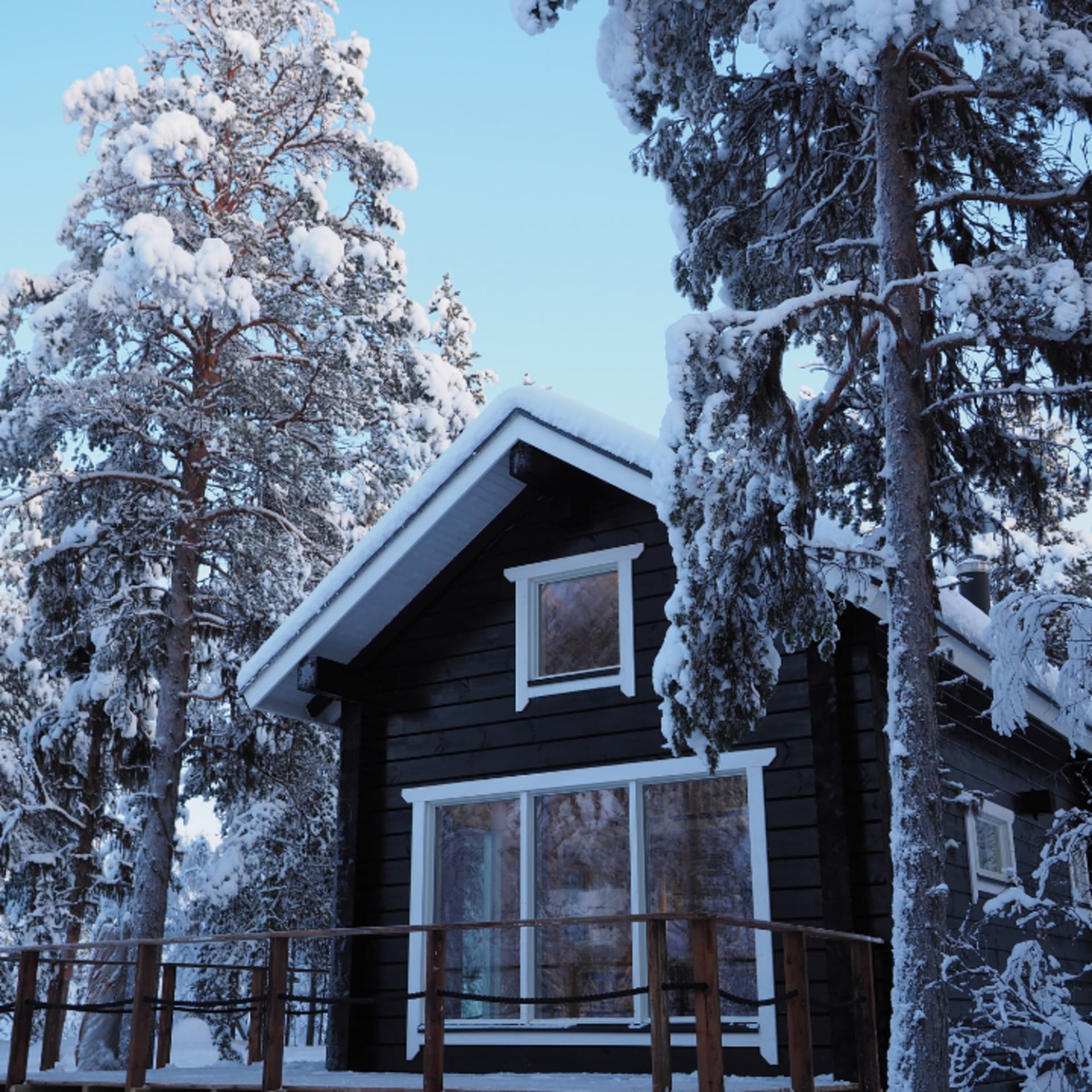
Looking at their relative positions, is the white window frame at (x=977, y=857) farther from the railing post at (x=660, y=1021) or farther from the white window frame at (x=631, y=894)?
the railing post at (x=660, y=1021)

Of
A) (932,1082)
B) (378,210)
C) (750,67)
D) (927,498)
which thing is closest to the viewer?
(932,1082)

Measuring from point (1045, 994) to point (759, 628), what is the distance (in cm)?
275

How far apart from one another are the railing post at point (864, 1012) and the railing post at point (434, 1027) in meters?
2.66

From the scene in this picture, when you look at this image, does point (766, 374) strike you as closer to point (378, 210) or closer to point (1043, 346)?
point (1043, 346)

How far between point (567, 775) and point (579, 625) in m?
1.29

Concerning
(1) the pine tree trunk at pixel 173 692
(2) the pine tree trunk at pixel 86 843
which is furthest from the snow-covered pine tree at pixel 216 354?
(2) the pine tree trunk at pixel 86 843

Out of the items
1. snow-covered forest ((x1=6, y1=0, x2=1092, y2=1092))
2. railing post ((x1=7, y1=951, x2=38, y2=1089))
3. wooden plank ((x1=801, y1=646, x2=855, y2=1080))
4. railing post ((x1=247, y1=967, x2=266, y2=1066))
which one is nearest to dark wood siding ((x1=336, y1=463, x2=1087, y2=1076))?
wooden plank ((x1=801, y1=646, x2=855, y2=1080))

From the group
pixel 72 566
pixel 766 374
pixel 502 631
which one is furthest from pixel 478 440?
pixel 72 566

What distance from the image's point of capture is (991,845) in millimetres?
11258

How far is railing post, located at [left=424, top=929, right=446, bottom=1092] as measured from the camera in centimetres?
758

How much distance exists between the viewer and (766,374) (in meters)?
7.86

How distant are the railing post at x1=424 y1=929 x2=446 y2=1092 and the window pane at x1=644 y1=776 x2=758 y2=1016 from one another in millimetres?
2215

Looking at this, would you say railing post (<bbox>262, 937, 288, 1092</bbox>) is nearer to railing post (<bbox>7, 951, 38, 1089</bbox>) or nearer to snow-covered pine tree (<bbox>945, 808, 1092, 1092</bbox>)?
railing post (<bbox>7, 951, 38, 1089</bbox>)

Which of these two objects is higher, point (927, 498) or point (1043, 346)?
point (1043, 346)
